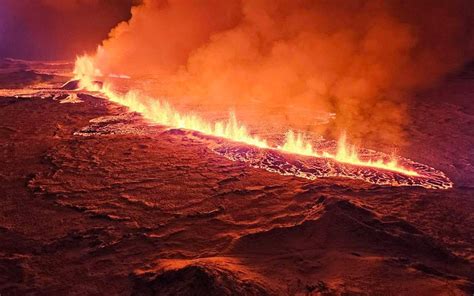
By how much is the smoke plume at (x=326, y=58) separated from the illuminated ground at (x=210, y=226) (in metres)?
3.81

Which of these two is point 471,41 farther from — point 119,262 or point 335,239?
point 119,262

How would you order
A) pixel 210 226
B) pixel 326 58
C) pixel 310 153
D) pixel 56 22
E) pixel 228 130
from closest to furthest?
1. pixel 210 226
2. pixel 310 153
3. pixel 228 130
4. pixel 326 58
5. pixel 56 22

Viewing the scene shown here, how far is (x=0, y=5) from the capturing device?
23.5m

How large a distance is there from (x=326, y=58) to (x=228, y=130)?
4.47 m

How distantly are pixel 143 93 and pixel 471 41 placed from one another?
11490 mm

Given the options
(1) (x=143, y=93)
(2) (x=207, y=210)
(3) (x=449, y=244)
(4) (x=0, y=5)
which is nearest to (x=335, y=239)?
(3) (x=449, y=244)

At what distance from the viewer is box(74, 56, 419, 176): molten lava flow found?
6.61 metres

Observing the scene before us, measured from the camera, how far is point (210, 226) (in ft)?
14.4

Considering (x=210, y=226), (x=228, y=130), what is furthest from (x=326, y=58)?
(x=210, y=226)

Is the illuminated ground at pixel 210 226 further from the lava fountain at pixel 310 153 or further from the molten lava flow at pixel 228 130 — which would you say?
the molten lava flow at pixel 228 130

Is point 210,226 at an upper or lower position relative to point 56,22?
lower

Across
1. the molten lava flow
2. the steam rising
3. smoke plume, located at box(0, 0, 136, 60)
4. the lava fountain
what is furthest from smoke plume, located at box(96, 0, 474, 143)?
smoke plume, located at box(0, 0, 136, 60)

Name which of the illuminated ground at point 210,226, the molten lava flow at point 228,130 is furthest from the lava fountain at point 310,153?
the illuminated ground at point 210,226

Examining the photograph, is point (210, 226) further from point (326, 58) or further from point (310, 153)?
point (326, 58)
